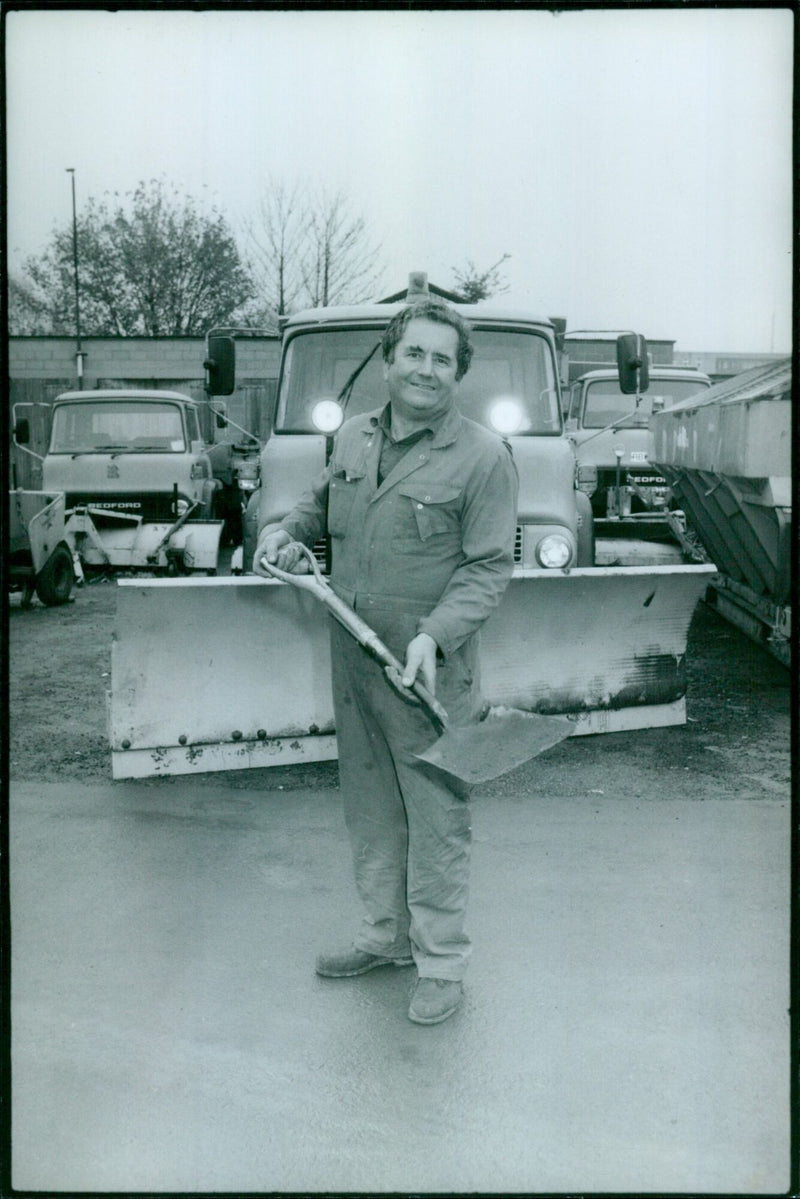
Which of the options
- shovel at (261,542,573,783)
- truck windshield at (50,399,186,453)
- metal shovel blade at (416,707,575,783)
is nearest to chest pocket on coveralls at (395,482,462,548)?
shovel at (261,542,573,783)

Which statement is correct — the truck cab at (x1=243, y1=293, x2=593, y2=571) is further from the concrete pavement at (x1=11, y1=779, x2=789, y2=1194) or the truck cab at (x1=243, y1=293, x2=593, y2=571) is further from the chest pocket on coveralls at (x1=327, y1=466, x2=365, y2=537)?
the chest pocket on coveralls at (x1=327, y1=466, x2=365, y2=537)

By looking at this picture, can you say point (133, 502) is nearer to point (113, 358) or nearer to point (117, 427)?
point (117, 427)

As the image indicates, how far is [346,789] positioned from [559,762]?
2.68 m

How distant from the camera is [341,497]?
3584mm

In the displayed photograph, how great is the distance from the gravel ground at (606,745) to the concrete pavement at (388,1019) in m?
0.57

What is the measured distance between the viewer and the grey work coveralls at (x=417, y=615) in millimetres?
3406

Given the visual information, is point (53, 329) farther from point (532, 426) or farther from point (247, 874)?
point (247, 874)

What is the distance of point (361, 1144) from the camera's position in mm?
2881

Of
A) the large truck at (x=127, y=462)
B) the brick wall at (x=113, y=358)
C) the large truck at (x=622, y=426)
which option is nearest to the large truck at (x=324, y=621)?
the large truck at (x=127, y=462)

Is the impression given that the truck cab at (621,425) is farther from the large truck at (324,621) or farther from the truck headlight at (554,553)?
the truck headlight at (554,553)

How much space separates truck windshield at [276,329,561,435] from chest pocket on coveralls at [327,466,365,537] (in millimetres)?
3224

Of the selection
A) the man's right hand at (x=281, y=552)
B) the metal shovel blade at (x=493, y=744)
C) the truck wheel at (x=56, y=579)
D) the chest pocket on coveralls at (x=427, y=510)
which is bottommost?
the truck wheel at (x=56, y=579)

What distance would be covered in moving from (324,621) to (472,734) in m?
2.53

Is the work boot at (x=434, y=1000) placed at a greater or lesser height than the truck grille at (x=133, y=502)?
lesser
